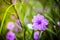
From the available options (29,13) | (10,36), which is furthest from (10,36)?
(29,13)

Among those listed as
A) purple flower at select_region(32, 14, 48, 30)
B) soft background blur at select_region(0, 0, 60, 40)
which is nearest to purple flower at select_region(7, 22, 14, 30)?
soft background blur at select_region(0, 0, 60, 40)

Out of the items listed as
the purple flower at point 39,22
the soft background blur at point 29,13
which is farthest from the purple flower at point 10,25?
the purple flower at point 39,22

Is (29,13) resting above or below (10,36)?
above

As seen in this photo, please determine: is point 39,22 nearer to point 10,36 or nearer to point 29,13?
point 29,13

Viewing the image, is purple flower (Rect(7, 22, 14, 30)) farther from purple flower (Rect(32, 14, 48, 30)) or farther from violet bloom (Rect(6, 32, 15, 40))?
purple flower (Rect(32, 14, 48, 30))

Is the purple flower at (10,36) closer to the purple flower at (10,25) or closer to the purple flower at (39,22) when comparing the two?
the purple flower at (10,25)

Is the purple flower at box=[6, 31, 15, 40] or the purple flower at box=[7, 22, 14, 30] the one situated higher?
the purple flower at box=[7, 22, 14, 30]

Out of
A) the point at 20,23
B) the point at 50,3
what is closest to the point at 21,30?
the point at 20,23
